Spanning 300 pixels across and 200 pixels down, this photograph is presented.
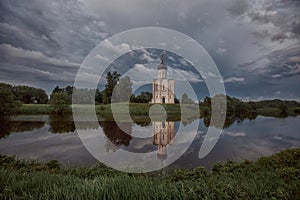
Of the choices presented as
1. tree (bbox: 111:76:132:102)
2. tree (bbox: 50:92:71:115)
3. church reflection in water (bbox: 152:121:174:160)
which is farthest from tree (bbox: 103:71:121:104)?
church reflection in water (bbox: 152:121:174:160)

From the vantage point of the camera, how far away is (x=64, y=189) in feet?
8.55

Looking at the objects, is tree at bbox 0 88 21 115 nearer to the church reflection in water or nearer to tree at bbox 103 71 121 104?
tree at bbox 103 71 121 104

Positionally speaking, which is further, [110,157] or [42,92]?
[42,92]

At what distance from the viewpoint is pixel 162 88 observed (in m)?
49.4

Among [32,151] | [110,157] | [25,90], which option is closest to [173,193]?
[110,157]

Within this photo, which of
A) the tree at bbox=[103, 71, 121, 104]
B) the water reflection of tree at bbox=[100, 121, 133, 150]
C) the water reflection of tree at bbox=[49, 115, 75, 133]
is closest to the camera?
the water reflection of tree at bbox=[100, 121, 133, 150]

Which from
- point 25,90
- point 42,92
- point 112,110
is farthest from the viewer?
point 42,92

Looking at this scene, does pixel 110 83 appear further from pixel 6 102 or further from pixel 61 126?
pixel 61 126

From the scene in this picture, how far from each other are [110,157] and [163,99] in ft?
138

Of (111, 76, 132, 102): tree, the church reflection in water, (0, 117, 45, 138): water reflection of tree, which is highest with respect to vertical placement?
(111, 76, 132, 102): tree

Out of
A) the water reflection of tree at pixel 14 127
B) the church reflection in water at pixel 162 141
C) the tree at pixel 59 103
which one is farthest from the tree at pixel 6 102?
the church reflection in water at pixel 162 141

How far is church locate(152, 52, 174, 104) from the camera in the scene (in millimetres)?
49375

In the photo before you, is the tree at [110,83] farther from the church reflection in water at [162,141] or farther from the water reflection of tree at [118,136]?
the church reflection in water at [162,141]

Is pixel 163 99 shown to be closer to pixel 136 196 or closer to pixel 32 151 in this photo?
pixel 32 151
